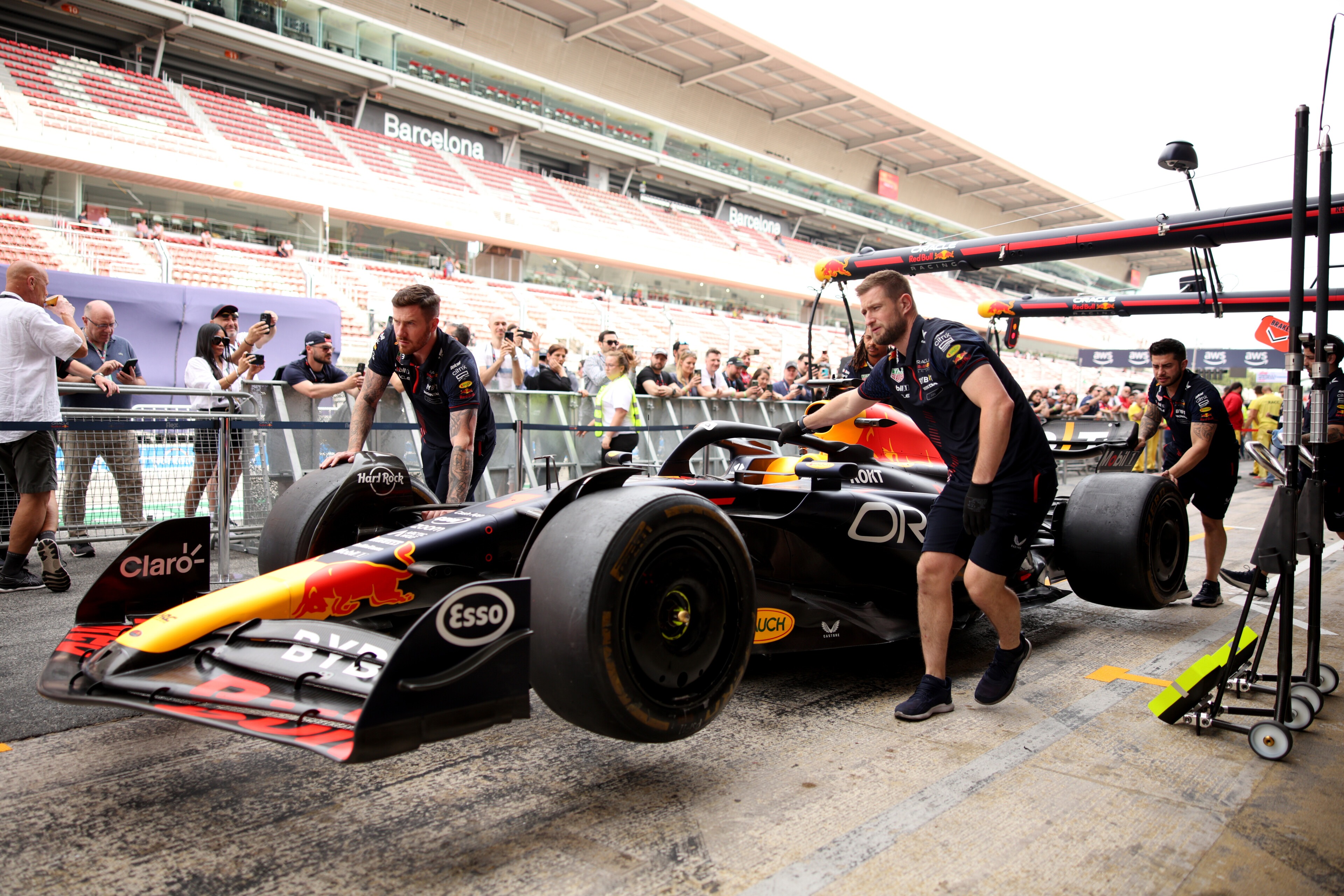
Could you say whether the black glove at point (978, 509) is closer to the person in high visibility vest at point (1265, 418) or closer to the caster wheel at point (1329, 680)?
the caster wheel at point (1329, 680)

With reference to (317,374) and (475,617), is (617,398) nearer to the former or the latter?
(317,374)

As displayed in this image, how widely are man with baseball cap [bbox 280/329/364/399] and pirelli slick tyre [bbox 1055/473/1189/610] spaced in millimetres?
4977

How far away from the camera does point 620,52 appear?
116 ft

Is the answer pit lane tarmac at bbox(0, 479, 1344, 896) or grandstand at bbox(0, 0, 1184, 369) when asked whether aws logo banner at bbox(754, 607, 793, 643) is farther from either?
grandstand at bbox(0, 0, 1184, 369)

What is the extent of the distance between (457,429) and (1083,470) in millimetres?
15922

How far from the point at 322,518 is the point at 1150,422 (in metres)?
5.57

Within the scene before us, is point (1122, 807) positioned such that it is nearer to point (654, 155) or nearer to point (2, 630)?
point (2, 630)

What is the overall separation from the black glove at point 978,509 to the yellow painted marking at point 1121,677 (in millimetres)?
1127

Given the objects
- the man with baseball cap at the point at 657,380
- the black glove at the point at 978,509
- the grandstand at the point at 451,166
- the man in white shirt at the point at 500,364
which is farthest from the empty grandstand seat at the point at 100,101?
the black glove at the point at 978,509

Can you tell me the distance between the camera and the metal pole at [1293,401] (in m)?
3.11

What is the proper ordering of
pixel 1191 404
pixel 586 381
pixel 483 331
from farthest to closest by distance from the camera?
pixel 483 331 < pixel 586 381 < pixel 1191 404

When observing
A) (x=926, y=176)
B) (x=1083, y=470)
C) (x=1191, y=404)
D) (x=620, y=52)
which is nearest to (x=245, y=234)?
(x=620, y=52)

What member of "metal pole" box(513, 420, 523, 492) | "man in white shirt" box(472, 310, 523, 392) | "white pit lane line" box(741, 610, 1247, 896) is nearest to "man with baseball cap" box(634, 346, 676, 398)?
"man in white shirt" box(472, 310, 523, 392)

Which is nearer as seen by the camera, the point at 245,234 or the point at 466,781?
the point at 466,781
